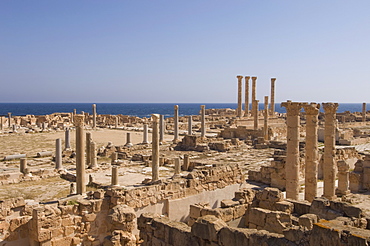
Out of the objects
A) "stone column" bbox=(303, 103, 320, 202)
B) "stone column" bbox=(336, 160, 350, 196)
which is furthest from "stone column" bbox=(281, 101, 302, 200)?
"stone column" bbox=(336, 160, 350, 196)

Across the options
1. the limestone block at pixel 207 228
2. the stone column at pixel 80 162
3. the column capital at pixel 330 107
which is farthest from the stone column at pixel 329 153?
the stone column at pixel 80 162

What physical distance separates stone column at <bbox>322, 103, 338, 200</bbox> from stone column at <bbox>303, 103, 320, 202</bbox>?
1.97ft

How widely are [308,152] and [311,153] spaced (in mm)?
121

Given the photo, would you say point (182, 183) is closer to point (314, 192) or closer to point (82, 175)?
point (82, 175)

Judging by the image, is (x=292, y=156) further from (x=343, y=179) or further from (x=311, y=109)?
(x=343, y=179)

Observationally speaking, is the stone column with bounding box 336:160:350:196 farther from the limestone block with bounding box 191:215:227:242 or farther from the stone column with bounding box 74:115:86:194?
the stone column with bounding box 74:115:86:194

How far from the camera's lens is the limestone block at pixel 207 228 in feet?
21.8

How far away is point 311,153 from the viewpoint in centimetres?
1343

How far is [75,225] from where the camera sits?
9391 millimetres

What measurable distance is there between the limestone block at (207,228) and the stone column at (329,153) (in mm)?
8283

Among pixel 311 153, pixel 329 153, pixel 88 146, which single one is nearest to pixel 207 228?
pixel 311 153

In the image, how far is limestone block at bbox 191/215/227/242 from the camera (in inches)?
261

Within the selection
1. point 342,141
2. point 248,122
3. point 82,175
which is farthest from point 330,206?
point 248,122

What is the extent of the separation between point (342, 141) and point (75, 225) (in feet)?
91.3
